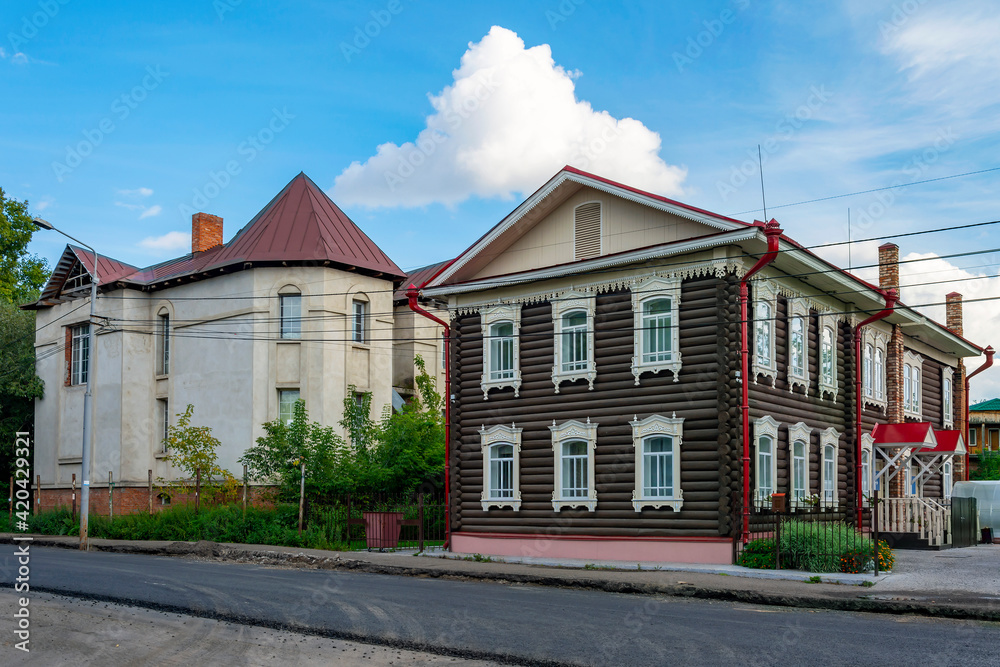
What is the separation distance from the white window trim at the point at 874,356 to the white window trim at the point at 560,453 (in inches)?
377

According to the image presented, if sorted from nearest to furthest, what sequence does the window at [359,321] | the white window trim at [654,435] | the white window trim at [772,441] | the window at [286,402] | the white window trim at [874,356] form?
the white window trim at [772,441]
the white window trim at [654,435]
the white window trim at [874,356]
the window at [286,402]
the window at [359,321]

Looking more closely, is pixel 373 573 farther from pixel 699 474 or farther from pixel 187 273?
pixel 187 273

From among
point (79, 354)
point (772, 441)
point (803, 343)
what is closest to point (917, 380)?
point (803, 343)

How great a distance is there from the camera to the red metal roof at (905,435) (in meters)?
28.0

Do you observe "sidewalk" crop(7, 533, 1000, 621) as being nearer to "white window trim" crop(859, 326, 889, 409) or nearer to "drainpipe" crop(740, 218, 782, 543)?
"drainpipe" crop(740, 218, 782, 543)

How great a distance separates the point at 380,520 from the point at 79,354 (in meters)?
21.2

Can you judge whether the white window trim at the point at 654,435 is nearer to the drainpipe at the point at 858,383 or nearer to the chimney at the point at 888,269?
the drainpipe at the point at 858,383

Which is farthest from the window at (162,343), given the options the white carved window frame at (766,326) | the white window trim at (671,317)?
the white carved window frame at (766,326)

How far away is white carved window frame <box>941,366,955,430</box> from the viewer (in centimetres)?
3616

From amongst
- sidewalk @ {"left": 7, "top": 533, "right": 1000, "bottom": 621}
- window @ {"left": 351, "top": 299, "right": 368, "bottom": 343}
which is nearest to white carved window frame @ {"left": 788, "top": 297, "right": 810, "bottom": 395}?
sidewalk @ {"left": 7, "top": 533, "right": 1000, "bottom": 621}

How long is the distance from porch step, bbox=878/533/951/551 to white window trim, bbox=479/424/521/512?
10.1 m

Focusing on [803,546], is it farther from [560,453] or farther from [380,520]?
[380,520]

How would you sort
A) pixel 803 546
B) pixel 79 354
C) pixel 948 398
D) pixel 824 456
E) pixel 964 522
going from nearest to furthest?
pixel 803 546
pixel 824 456
pixel 964 522
pixel 948 398
pixel 79 354

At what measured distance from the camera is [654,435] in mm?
22531
